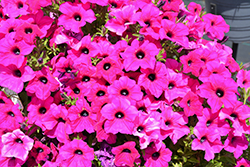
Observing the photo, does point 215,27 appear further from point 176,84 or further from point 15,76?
point 15,76

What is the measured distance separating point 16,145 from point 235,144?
1.02m

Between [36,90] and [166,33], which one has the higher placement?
[166,33]

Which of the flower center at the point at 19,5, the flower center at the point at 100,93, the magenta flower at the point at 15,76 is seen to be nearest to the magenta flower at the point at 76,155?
the flower center at the point at 100,93

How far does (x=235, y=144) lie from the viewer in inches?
46.7

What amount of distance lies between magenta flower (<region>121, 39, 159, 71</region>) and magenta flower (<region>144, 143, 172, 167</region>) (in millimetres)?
371

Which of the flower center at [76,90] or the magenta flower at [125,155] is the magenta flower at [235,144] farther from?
the flower center at [76,90]

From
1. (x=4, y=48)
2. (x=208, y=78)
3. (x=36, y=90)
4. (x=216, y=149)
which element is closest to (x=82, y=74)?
(x=36, y=90)

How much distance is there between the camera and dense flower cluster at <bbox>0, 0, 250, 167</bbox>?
1068mm

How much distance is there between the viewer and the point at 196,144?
113 centimetres

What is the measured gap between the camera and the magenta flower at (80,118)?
1.08 m

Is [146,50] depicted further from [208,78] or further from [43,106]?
[43,106]

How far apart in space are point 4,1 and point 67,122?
0.73 metres

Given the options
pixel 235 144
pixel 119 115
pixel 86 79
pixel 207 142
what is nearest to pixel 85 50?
pixel 86 79

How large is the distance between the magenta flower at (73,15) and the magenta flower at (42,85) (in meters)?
0.24
